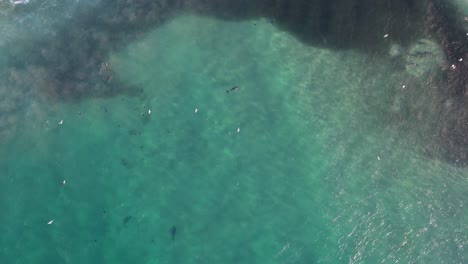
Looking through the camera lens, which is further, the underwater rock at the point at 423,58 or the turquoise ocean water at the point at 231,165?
the underwater rock at the point at 423,58

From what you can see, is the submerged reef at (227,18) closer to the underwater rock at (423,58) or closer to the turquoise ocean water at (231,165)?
the underwater rock at (423,58)

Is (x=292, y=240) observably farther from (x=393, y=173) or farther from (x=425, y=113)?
(x=425, y=113)

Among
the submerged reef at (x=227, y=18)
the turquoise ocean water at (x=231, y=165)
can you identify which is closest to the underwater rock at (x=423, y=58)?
the submerged reef at (x=227, y=18)

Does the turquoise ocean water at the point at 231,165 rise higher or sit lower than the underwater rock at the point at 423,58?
lower

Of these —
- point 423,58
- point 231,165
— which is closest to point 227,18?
point 231,165

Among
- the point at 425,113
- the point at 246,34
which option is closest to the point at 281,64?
the point at 246,34

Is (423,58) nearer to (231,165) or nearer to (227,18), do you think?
(227,18)
